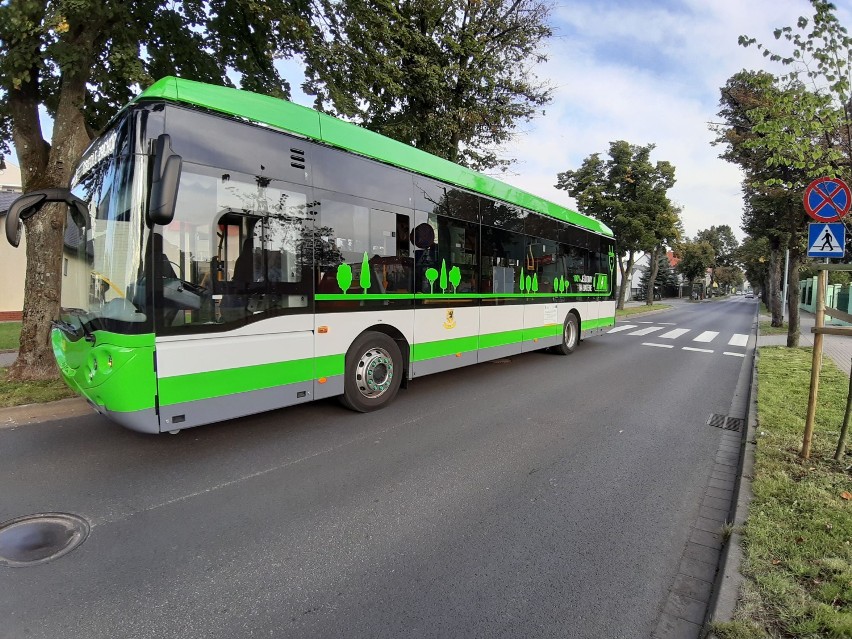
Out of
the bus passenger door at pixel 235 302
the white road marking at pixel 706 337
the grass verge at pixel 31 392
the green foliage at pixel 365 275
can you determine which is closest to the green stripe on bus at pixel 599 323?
the white road marking at pixel 706 337

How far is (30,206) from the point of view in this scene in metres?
4.39

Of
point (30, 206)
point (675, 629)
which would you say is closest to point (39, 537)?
point (30, 206)

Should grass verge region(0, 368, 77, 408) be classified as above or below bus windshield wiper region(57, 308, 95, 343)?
below

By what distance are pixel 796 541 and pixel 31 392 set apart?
337 inches

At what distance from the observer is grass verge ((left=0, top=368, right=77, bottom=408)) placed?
5891 mm

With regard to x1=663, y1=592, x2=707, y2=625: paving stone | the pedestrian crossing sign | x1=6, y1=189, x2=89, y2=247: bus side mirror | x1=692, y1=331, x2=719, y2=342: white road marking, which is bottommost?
x1=663, y1=592, x2=707, y2=625: paving stone

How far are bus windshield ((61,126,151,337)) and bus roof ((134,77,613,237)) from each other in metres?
0.70

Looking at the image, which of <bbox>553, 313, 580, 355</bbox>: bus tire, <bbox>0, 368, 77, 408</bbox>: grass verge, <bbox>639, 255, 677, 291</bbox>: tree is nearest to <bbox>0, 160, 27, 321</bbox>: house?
<bbox>0, 368, 77, 408</bbox>: grass verge

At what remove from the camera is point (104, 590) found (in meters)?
2.58

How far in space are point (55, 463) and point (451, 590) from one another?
157 inches

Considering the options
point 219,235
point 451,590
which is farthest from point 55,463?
point 451,590

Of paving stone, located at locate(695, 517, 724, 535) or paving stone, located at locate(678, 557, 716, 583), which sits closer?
paving stone, located at locate(678, 557, 716, 583)

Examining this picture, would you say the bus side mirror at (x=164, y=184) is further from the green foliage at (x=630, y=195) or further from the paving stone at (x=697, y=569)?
the green foliage at (x=630, y=195)

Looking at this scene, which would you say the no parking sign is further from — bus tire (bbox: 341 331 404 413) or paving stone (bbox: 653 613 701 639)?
bus tire (bbox: 341 331 404 413)
